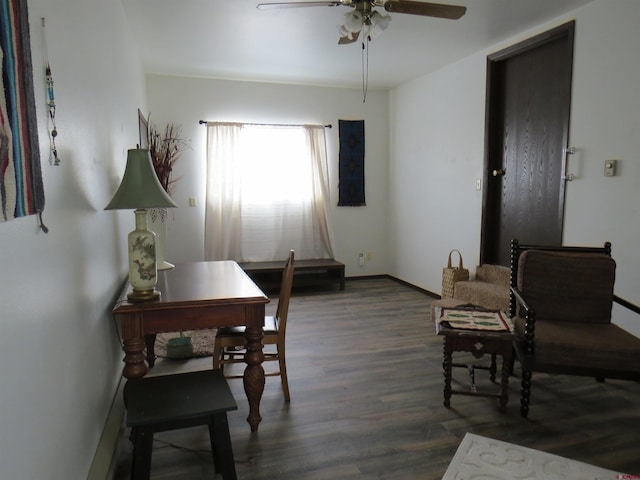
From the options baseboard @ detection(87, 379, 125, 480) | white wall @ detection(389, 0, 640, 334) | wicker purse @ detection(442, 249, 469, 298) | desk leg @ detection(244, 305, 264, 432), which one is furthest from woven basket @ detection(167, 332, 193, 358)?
white wall @ detection(389, 0, 640, 334)

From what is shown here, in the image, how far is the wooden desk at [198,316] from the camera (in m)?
1.91

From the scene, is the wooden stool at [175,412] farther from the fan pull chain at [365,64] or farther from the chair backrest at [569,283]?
the fan pull chain at [365,64]

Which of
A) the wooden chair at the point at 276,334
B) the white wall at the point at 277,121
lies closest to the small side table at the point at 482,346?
the wooden chair at the point at 276,334

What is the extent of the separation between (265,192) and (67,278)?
13.0 feet

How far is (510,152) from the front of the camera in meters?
3.97

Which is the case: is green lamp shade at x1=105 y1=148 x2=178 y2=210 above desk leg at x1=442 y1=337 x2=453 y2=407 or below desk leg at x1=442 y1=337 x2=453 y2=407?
above

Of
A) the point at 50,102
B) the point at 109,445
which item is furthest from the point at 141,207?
the point at 109,445

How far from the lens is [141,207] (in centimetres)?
193

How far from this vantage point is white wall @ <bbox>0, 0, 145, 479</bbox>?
97cm

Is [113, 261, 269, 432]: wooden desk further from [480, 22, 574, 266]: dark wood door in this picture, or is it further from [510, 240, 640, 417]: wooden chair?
[480, 22, 574, 266]: dark wood door

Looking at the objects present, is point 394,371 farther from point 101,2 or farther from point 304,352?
point 101,2

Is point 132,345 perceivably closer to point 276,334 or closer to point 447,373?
point 276,334

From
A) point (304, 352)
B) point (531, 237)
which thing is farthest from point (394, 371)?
point (531, 237)

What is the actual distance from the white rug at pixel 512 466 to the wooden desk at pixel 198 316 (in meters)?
1.01
